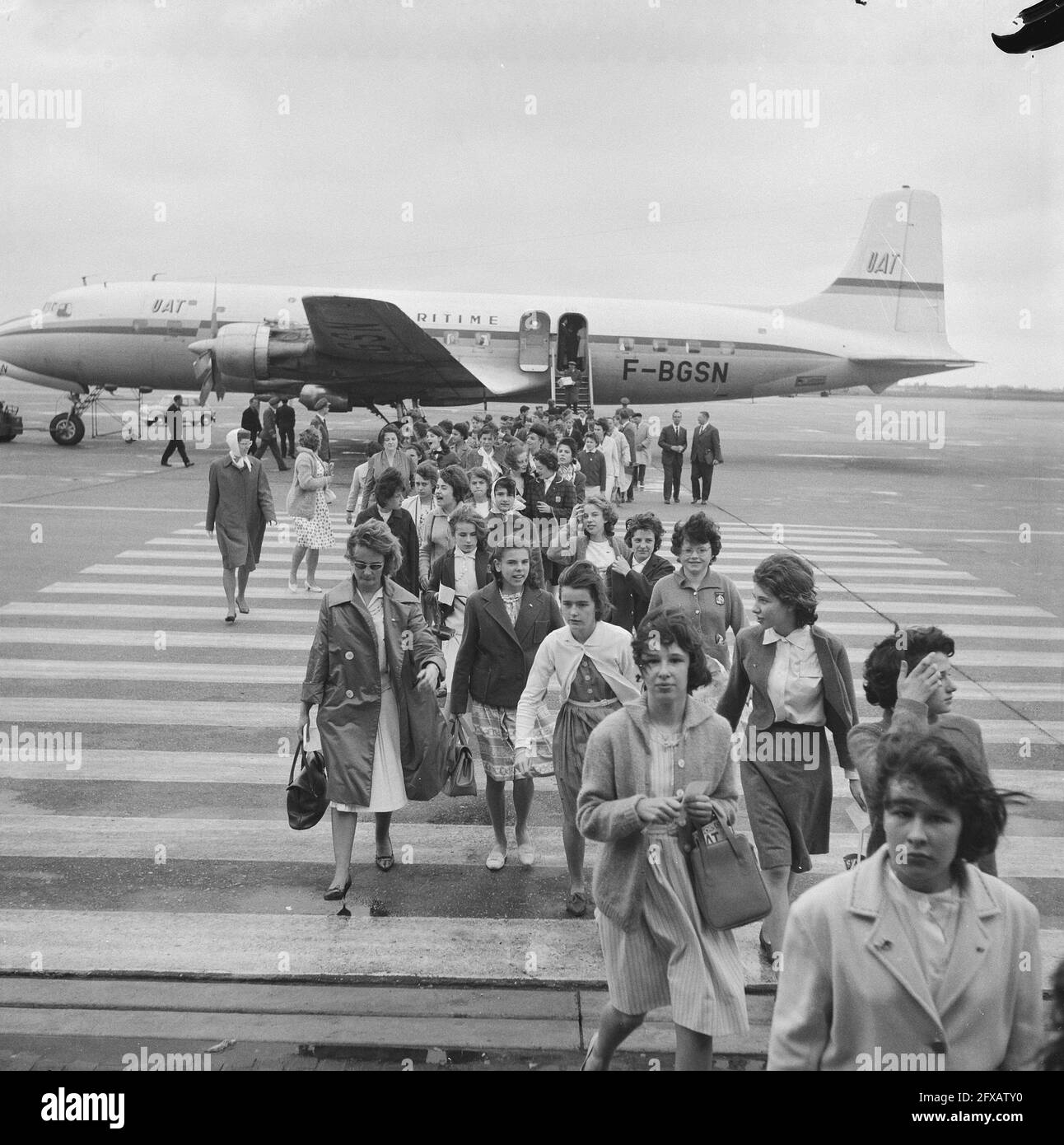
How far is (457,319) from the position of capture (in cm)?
3059

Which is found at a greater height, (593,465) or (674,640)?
(593,465)

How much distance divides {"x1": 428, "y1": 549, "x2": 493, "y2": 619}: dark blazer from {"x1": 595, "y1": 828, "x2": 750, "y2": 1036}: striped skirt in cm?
458

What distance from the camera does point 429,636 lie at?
6.22m

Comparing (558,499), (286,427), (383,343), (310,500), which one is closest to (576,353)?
(383,343)

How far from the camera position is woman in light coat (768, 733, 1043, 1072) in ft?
9.04

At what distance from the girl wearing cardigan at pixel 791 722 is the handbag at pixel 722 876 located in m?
1.31

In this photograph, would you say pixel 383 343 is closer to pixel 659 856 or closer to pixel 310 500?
pixel 310 500

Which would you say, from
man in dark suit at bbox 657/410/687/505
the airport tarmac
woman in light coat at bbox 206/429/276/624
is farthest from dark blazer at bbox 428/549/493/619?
man in dark suit at bbox 657/410/687/505

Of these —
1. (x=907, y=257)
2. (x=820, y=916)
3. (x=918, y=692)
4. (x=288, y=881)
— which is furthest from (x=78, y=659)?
(x=907, y=257)

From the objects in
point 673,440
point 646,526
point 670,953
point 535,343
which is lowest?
point 670,953

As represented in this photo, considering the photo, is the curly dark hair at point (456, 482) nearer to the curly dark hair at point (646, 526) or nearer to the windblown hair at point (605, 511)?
the windblown hair at point (605, 511)

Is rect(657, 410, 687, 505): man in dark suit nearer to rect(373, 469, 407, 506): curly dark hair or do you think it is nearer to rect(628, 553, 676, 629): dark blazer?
rect(373, 469, 407, 506): curly dark hair

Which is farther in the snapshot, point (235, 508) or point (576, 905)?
point (235, 508)

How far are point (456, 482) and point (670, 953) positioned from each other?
5.89 meters
